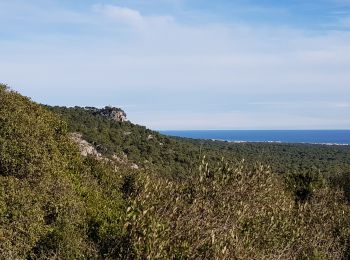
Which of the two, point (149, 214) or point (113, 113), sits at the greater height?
point (113, 113)

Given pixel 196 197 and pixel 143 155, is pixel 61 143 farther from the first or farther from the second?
pixel 143 155

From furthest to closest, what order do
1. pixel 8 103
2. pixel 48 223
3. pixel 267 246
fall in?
pixel 8 103 → pixel 48 223 → pixel 267 246

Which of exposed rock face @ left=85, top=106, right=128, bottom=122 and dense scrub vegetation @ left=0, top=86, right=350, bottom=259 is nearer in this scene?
dense scrub vegetation @ left=0, top=86, right=350, bottom=259

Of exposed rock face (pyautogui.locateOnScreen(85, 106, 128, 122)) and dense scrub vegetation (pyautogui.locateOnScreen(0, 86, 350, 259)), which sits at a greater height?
exposed rock face (pyautogui.locateOnScreen(85, 106, 128, 122))

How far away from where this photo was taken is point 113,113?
126 m

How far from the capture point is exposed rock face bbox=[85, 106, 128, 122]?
407 feet

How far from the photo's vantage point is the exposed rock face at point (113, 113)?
124125 mm

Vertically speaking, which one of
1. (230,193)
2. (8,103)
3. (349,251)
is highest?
(8,103)

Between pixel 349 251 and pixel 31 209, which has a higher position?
pixel 31 209

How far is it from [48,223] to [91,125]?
76.0m

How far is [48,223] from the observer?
88.2ft

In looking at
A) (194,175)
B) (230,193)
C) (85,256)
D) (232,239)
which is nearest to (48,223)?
(85,256)

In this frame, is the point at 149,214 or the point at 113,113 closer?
the point at 149,214

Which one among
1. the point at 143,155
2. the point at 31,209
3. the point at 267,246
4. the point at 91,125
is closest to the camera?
the point at 267,246
